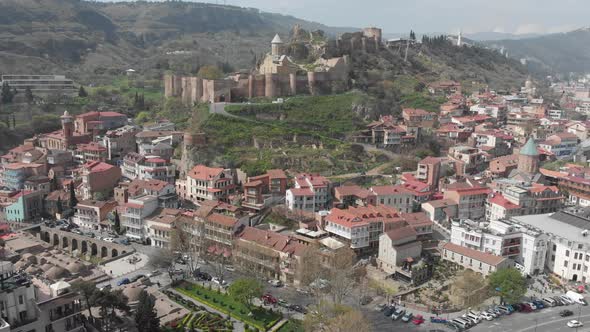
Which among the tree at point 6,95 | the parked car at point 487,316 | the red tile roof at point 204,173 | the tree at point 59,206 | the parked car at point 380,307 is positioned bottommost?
the parked car at point 380,307

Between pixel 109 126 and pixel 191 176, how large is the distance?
21905mm

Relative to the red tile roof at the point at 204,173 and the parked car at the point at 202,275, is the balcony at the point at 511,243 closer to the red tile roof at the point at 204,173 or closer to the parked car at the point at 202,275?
the parked car at the point at 202,275

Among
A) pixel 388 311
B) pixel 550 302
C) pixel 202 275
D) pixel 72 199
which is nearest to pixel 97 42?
pixel 72 199

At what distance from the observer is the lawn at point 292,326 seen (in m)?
27.7

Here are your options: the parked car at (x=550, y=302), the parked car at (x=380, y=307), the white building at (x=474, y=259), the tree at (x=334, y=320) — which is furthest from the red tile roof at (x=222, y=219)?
the parked car at (x=550, y=302)

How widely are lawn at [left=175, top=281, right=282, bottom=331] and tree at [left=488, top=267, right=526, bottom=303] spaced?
1248cm

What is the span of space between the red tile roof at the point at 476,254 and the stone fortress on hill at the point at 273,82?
99.9ft

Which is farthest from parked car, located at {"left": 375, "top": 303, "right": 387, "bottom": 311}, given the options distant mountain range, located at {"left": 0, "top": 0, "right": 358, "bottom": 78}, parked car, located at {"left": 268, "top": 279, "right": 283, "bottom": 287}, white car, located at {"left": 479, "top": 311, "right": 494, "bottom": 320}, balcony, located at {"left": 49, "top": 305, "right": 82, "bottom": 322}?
distant mountain range, located at {"left": 0, "top": 0, "right": 358, "bottom": 78}

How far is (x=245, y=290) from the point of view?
2870cm

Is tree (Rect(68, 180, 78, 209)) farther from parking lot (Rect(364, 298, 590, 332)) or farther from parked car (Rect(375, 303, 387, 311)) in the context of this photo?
parked car (Rect(375, 303, 387, 311))

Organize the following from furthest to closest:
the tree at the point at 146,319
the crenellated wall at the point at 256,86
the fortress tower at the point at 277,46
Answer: the fortress tower at the point at 277,46
the crenellated wall at the point at 256,86
the tree at the point at 146,319

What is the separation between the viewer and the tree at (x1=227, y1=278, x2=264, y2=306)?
1129 inches

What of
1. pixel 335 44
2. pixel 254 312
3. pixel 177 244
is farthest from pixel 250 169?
pixel 335 44

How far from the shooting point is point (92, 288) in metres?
27.1
